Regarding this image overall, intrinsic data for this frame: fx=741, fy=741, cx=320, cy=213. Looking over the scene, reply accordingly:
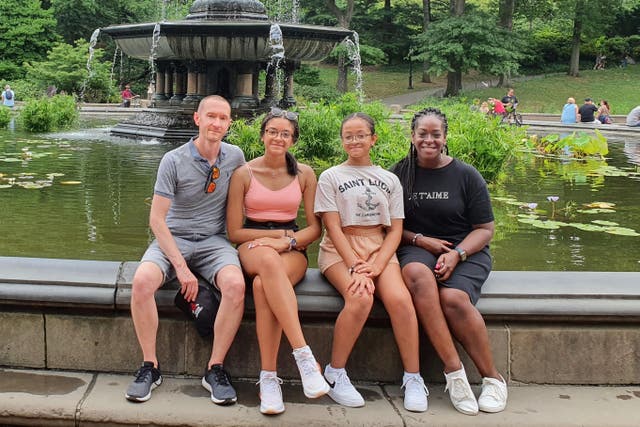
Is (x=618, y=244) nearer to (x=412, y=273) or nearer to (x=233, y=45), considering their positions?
(x=412, y=273)

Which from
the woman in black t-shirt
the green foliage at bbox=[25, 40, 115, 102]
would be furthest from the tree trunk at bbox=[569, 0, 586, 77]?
the woman in black t-shirt

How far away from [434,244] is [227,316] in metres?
1.17

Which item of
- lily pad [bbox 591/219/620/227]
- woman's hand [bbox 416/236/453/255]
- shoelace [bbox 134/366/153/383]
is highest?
woman's hand [bbox 416/236/453/255]

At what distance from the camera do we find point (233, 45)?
531 inches

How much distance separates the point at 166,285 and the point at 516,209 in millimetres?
4375

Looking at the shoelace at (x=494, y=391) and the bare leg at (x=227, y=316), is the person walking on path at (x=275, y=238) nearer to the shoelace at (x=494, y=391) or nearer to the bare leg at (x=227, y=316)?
the bare leg at (x=227, y=316)

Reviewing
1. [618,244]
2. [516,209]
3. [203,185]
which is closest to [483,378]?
[203,185]

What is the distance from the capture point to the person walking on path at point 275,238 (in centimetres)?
349

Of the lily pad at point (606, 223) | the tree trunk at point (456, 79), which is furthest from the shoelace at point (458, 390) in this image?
the tree trunk at point (456, 79)

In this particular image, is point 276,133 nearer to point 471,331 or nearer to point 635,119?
point 471,331

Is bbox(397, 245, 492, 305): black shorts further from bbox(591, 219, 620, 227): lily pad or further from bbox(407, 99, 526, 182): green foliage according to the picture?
bbox(407, 99, 526, 182): green foliage

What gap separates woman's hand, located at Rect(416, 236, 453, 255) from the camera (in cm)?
393

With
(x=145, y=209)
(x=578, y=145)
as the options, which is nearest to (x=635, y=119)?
(x=578, y=145)

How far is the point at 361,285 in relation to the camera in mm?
3609
